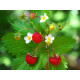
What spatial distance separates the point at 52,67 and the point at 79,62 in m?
0.74

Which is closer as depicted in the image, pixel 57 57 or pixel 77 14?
pixel 57 57

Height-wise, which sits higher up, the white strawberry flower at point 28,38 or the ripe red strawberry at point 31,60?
the white strawberry flower at point 28,38

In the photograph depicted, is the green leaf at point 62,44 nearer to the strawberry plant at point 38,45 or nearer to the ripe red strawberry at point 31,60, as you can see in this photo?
the strawberry plant at point 38,45

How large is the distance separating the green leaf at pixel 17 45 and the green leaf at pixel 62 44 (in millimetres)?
104

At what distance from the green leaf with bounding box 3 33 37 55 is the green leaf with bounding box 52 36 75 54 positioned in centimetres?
10

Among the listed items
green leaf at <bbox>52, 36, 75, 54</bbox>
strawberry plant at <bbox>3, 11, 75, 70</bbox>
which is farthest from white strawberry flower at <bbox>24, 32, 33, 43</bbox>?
green leaf at <bbox>52, 36, 75, 54</bbox>

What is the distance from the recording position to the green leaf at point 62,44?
0.69 m

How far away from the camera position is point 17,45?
2.38 feet

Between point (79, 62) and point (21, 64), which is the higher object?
point (21, 64)

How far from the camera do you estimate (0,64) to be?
1.15m

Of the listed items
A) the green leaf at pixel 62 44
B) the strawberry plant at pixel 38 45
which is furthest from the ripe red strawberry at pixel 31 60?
the green leaf at pixel 62 44

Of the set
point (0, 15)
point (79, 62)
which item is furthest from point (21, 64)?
point (79, 62)

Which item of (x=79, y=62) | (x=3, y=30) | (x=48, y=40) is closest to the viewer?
(x=48, y=40)

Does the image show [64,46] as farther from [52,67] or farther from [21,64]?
[21,64]
